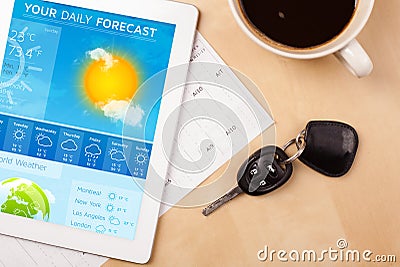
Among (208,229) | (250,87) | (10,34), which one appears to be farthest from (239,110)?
(10,34)

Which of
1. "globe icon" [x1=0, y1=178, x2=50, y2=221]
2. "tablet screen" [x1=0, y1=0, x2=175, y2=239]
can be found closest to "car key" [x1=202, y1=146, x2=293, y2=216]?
"tablet screen" [x1=0, y1=0, x2=175, y2=239]

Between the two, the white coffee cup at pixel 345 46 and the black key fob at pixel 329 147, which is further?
the black key fob at pixel 329 147

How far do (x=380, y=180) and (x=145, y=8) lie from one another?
0.35 m

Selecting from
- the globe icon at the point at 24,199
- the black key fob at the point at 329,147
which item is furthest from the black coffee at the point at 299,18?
the globe icon at the point at 24,199

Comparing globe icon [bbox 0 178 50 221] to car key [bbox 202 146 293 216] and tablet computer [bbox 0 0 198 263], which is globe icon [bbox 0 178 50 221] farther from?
car key [bbox 202 146 293 216]

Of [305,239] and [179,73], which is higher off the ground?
[179,73]

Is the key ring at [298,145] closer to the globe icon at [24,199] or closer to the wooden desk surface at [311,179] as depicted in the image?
the wooden desk surface at [311,179]

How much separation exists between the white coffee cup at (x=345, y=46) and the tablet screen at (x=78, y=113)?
0.39 feet

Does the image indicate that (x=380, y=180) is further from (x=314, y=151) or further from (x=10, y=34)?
(x=10, y=34)

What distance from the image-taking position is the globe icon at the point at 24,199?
0.81 meters

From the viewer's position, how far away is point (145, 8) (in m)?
0.80

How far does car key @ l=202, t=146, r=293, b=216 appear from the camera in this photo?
794mm

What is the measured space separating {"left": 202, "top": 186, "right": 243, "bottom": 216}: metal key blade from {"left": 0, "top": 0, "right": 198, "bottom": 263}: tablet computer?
0.06 m

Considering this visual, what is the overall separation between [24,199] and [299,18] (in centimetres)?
39
